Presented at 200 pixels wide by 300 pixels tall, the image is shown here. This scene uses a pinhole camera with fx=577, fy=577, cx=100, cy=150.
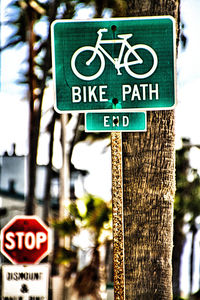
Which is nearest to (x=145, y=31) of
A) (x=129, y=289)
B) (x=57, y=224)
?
(x=129, y=289)

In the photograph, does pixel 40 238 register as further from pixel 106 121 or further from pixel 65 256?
pixel 65 256

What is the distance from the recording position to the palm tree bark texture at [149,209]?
3691 millimetres

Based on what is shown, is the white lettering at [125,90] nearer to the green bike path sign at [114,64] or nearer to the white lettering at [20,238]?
the green bike path sign at [114,64]

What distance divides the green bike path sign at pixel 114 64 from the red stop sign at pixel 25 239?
2.33 metres

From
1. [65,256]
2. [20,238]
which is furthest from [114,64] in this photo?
[65,256]

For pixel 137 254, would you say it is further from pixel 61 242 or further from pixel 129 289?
pixel 61 242

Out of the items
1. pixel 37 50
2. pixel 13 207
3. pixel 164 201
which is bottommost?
pixel 13 207

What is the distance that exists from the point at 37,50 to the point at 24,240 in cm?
1580

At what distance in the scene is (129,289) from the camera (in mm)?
3695

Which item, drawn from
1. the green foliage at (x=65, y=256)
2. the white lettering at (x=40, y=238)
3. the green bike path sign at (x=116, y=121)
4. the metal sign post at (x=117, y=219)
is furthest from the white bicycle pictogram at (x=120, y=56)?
the green foliage at (x=65, y=256)

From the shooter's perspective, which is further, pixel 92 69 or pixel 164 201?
pixel 164 201

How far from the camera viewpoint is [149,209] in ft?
12.3

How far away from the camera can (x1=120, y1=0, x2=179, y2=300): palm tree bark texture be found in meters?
3.69

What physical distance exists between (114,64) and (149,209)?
4.22 ft
